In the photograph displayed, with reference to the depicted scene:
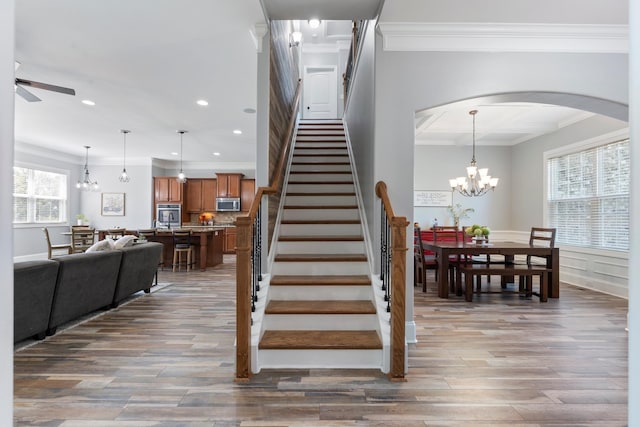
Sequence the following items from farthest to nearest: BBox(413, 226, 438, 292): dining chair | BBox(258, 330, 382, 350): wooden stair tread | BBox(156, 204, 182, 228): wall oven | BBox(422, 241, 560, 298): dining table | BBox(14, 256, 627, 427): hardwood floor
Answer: BBox(156, 204, 182, 228): wall oven → BBox(413, 226, 438, 292): dining chair → BBox(422, 241, 560, 298): dining table → BBox(258, 330, 382, 350): wooden stair tread → BBox(14, 256, 627, 427): hardwood floor

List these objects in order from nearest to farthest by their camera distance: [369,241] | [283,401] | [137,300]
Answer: [283,401], [369,241], [137,300]

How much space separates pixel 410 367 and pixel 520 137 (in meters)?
6.46

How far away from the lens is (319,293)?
2967 mm

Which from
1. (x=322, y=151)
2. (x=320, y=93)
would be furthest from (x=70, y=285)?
(x=320, y=93)

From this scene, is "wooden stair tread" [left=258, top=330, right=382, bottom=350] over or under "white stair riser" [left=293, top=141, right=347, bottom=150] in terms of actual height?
under

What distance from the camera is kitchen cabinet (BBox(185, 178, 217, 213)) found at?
10.3m

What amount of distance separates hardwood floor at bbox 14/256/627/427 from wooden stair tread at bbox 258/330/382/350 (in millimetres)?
178

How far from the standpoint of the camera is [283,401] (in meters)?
2.04

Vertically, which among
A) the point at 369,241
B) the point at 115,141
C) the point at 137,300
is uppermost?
the point at 115,141

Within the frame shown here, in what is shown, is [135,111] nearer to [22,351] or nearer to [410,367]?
[22,351]

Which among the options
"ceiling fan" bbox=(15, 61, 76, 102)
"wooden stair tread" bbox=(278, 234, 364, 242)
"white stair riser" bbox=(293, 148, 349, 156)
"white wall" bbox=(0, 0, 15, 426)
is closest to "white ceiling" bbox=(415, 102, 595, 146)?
"white stair riser" bbox=(293, 148, 349, 156)

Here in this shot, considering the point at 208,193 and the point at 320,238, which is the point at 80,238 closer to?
the point at 208,193

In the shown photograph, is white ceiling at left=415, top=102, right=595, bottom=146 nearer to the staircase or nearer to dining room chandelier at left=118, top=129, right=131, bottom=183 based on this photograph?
the staircase

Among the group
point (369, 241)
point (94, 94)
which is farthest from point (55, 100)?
point (369, 241)
